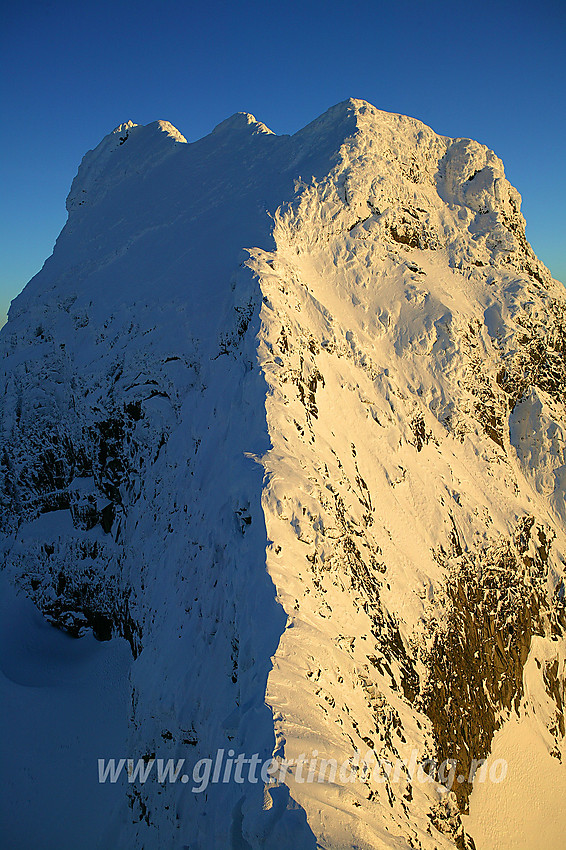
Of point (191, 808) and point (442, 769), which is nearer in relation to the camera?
point (191, 808)

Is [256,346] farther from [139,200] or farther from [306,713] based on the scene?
[139,200]

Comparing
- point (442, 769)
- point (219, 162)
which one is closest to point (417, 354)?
Result: point (442, 769)

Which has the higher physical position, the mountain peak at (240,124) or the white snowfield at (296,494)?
the mountain peak at (240,124)

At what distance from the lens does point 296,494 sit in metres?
11.7

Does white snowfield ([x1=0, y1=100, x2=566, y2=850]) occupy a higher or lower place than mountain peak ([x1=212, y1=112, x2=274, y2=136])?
lower

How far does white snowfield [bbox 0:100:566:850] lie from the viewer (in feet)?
34.0

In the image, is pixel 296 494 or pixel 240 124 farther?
pixel 240 124

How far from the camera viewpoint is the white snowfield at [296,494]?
34.0ft

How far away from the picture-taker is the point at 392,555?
15477 mm

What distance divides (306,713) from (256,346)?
10.3m

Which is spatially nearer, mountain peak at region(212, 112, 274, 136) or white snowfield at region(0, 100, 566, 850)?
white snowfield at region(0, 100, 566, 850)

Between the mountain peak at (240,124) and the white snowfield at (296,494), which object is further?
the mountain peak at (240,124)

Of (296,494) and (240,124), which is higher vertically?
(240,124)

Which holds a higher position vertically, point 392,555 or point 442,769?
point 392,555
